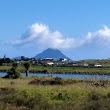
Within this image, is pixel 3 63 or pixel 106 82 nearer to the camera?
pixel 106 82

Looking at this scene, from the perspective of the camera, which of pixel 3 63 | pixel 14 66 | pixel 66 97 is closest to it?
pixel 66 97

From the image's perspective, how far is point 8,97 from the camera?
22578 millimetres

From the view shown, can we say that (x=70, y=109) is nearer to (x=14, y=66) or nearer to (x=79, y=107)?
(x=79, y=107)

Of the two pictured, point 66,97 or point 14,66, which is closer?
point 66,97

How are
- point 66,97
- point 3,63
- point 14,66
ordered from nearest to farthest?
1. point 66,97
2. point 14,66
3. point 3,63

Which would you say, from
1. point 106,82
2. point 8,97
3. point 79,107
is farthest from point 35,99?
point 106,82

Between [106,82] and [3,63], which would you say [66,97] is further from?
[3,63]

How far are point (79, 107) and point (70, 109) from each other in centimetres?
62

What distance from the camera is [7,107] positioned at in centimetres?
1941

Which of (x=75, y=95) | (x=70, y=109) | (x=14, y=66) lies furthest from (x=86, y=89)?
(x=14, y=66)

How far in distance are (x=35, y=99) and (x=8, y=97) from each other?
5.03 ft

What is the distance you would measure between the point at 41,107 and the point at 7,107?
1604mm

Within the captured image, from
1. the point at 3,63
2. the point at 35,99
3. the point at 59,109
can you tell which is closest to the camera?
the point at 59,109

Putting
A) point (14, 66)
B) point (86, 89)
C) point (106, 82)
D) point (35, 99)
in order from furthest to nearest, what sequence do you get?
point (14, 66) → point (106, 82) → point (86, 89) → point (35, 99)
